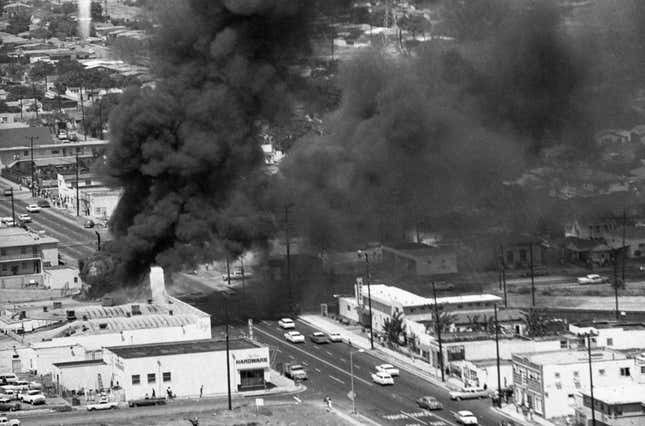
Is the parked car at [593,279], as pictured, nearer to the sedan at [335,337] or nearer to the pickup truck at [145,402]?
the sedan at [335,337]

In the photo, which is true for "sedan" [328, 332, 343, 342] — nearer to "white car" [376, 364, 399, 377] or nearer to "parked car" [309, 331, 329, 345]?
"parked car" [309, 331, 329, 345]

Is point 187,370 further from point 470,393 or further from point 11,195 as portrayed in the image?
point 11,195

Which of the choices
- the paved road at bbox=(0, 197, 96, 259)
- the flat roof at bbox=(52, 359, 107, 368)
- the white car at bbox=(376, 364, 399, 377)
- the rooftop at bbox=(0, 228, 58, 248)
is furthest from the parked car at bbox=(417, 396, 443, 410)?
the paved road at bbox=(0, 197, 96, 259)

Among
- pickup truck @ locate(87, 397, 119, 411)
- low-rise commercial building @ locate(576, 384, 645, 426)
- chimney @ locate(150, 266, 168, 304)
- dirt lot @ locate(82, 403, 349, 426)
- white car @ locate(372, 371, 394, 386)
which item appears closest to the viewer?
low-rise commercial building @ locate(576, 384, 645, 426)

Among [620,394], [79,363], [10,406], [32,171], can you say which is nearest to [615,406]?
[620,394]

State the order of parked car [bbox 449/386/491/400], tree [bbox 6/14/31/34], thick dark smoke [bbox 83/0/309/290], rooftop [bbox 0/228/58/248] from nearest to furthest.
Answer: parked car [bbox 449/386/491/400], thick dark smoke [bbox 83/0/309/290], rooftop [bbox 0/228/58/248], tree [bbox 6/14/31/34]

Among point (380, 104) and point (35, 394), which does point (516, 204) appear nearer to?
point (380, 104)

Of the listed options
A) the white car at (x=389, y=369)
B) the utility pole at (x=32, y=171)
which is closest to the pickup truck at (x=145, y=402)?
the white car at (x=389, y=369)
